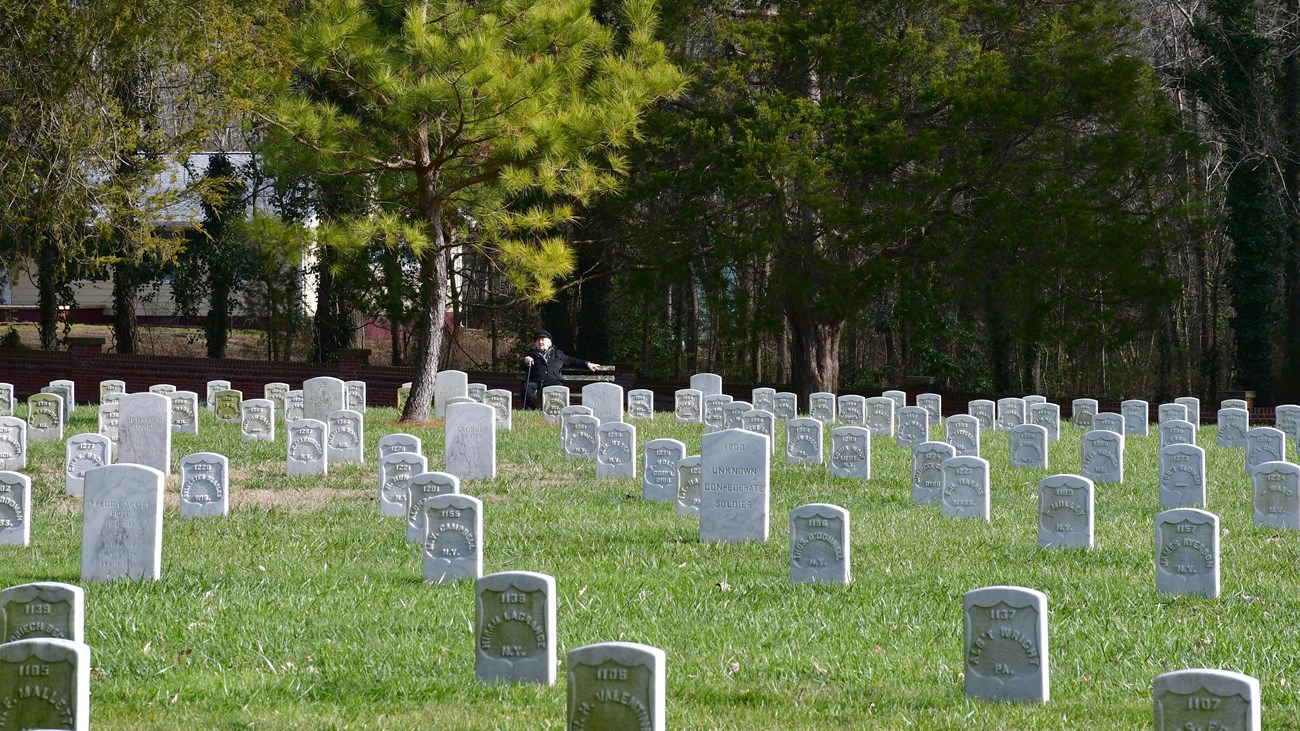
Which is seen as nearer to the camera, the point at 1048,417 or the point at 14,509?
A: the point at 14,509

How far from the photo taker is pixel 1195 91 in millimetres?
27922

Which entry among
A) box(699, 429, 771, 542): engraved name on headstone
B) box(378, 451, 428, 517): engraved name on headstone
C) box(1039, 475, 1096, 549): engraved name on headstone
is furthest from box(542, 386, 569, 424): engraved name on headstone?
box(1039, 475, 1096, 549): engraved name on headstone

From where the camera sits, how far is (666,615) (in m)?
7.93

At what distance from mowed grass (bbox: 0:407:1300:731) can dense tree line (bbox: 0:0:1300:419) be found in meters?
7.55

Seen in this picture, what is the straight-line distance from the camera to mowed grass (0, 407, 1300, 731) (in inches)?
243

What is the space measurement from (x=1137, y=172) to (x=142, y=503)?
68.6ft

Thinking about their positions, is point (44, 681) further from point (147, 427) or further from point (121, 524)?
point (147, 427)

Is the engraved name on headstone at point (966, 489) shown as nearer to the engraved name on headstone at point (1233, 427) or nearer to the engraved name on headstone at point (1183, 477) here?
the engraved name on headstone at point (1183, 477)

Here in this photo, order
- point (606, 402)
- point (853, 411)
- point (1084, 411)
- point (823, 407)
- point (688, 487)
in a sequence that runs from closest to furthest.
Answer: point (688, 487) < point (606, 402) < point (853, 411) < point (823, 407) < point (1084, 411)

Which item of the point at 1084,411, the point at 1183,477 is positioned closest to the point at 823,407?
the point at 1084,411

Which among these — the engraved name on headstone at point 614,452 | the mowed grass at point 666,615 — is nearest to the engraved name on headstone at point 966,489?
the mowed grass at point 666,615

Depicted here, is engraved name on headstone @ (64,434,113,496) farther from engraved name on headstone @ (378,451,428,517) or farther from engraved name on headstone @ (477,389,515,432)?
engraved name on headstone @ (477,389,515,432)

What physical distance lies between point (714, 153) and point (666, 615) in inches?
716

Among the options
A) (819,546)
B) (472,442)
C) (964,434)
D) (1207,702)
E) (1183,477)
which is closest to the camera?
(1207,702)
